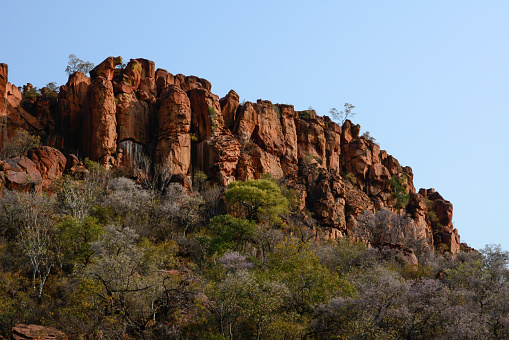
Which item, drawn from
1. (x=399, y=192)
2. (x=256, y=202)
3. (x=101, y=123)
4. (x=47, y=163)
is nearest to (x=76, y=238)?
(x=47, y=163)

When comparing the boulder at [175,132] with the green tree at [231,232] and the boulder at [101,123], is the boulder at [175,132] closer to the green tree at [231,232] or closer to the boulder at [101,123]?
the boulder at [101,123]

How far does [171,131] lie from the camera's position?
66625mm

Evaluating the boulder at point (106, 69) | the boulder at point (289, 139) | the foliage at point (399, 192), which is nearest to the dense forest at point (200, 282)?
the boulder at point (106, 69)

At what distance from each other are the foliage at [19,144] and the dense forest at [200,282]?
1014 cm

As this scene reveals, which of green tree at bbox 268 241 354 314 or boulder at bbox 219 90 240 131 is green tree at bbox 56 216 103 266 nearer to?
green tree at bbox 268 241 354 314

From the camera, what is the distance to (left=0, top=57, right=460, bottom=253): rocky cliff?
64.9 meters

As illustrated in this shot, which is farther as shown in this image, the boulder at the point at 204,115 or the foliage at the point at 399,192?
the foliage at the point at 399,192

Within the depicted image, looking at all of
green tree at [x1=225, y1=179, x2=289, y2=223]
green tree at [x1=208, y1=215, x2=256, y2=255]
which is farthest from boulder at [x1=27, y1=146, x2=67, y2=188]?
green tree at [x1=225, y1=179, x2=289, y2=223]

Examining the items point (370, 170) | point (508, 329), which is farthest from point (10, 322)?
point (370, 170)

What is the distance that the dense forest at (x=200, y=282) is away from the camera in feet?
99.6

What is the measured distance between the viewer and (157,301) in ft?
105

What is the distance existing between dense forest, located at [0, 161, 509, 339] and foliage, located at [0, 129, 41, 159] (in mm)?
10139

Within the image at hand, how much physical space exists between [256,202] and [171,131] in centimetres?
1595

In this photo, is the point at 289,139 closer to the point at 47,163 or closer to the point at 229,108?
the point at 229,108
